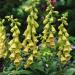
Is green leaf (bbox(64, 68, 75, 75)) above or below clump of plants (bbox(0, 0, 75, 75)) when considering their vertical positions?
below

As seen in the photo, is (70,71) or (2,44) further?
(2,44)

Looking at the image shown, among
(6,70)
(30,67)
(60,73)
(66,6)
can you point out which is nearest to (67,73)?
(60,73)

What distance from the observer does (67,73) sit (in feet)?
22.0

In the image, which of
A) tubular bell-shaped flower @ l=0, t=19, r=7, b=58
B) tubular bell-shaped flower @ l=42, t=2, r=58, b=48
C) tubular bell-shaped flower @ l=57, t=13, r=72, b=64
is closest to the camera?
tubular bell-shaped flower @ l=57, t=13, r=72, b=64

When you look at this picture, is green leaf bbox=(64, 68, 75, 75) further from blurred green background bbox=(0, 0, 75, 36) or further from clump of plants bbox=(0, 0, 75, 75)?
blurred green background bbox=(0, 0, 75, 36)

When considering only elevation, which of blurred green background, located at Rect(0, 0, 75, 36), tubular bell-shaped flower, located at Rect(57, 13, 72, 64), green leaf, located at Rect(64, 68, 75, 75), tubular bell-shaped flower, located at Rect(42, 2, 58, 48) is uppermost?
blurred green background, located at Rect(0, 0, 75, 36)

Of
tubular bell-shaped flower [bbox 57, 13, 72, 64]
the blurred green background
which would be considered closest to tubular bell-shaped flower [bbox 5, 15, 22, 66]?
tubular bell-shaped flower [bbox 57, 13, 72, 64]

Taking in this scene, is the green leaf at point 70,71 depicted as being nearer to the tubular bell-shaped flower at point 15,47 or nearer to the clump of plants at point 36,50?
the clump of plants at point 36,50

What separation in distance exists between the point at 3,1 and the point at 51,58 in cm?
400

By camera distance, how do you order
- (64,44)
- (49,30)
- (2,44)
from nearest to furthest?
(64,44) → (49,30) → (2,44)

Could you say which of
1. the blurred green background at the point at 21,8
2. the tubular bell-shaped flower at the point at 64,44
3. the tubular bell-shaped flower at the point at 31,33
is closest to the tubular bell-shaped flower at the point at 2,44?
the tubular bell-shaped flower at the point at 31,33

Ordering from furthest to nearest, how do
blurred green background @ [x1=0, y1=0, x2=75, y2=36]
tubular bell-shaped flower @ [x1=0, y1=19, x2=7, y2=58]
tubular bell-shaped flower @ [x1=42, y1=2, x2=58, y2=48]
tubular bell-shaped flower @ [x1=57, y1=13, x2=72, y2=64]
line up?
blurred green background @ [x1=0, y1=0, x2=75, y2=36] < tubular bell-shaped flower @ [x1=0, y1=19, x2=7, y2=58] < tubular bell-shaped flower @ [x1=42, y1=2, x2=58, y2=48] < tubular bell-shaped flower @ [x1=57, y1=13, x2=72, y2=64]

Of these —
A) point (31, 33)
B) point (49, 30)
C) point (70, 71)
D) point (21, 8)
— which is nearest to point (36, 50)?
point (31, 33)

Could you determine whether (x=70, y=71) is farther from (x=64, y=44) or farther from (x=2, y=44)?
(x=2, y=44)
